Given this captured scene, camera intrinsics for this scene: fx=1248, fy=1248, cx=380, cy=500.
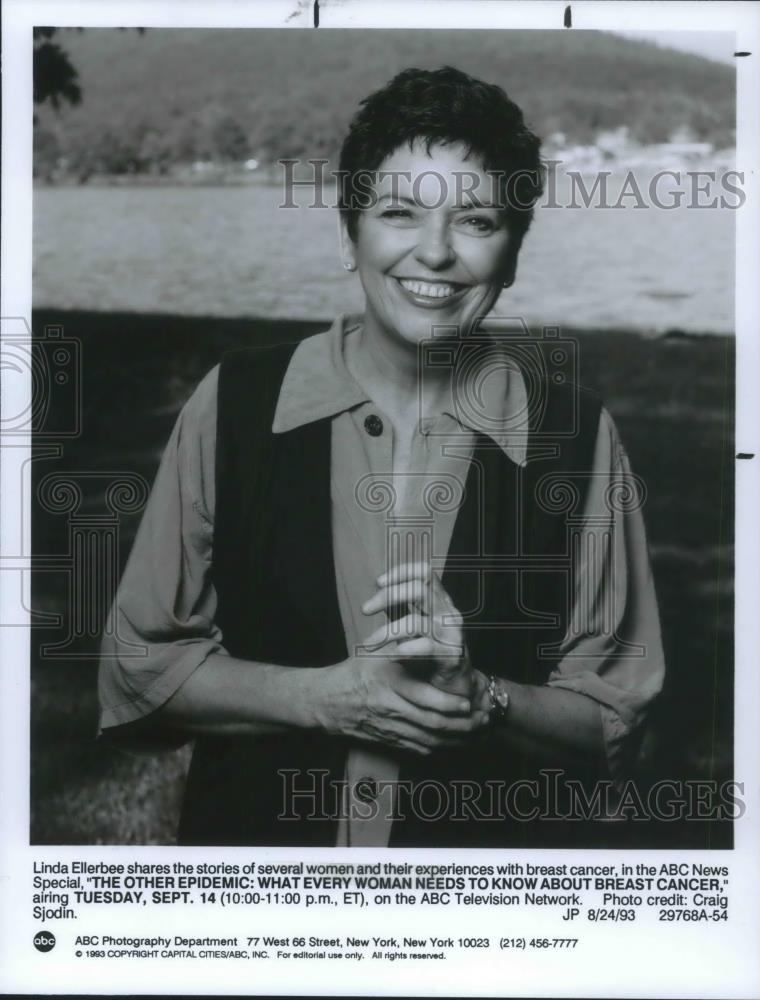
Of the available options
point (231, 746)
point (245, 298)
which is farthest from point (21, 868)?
point (245, 298)

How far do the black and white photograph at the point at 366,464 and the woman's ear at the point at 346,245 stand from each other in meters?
0.02

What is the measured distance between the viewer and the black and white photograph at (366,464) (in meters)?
3.28

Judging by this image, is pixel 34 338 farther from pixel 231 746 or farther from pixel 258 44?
pixel 231 746

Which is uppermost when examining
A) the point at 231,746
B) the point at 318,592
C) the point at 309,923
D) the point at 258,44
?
the point at 258,44

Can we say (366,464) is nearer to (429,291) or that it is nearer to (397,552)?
(397,552)

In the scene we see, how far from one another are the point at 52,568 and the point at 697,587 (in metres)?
1.76

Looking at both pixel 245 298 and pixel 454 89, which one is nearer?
pixel 454 89

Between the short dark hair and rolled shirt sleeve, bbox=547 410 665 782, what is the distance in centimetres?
67

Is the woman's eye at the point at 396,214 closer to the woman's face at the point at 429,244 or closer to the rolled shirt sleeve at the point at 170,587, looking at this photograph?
the woman's face at the point at 429,244

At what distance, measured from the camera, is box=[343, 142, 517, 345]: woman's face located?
3.17 meters

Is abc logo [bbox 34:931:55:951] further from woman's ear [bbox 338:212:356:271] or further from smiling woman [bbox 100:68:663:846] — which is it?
woman's ear [bbox 338:212:356:271]

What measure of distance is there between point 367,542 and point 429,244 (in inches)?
30.9

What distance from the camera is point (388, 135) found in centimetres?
321

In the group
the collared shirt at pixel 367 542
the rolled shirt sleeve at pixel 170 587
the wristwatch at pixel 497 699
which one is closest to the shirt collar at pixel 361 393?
the collared shirt at pixel 367 542
